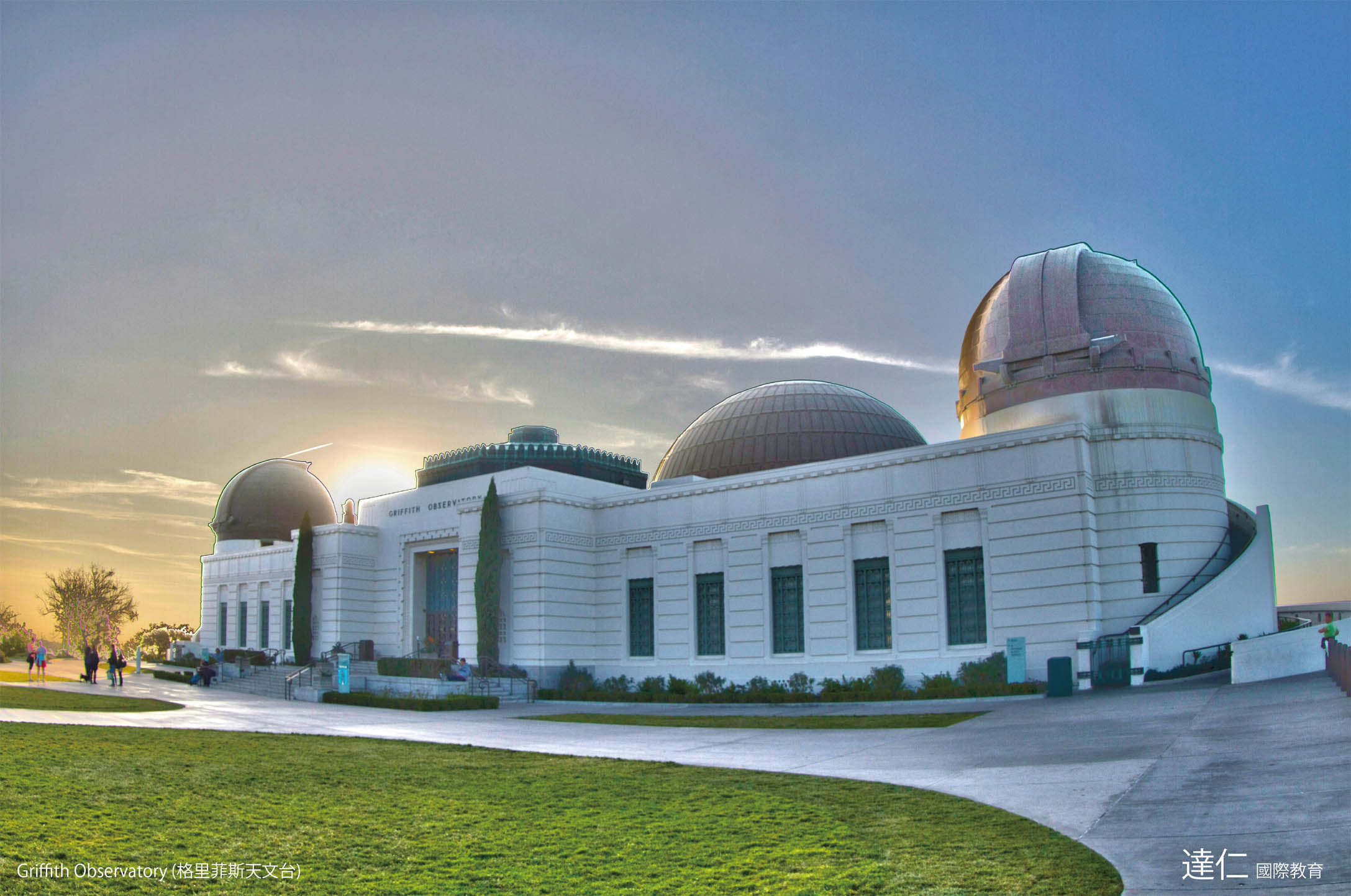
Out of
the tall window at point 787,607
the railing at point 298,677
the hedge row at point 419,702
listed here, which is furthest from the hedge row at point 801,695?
the railing at point 298,677

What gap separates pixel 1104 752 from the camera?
1427 cm

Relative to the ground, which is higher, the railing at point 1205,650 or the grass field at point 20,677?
the railing at point 1205,650

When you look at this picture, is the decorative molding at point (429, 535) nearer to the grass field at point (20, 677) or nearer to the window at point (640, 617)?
the window at point (640, 617)

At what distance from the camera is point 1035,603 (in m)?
29.5

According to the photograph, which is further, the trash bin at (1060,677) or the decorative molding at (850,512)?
the decorative molding at (850,512)

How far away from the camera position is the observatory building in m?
29.9

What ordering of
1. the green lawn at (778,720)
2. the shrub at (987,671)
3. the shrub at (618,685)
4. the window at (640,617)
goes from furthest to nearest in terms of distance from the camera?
the window at (640,617)
the shrub at (618,685)
the shrub at (987,671)
the green lawn at (778,720)

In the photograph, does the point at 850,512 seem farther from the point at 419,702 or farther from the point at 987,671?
the point at 419,702

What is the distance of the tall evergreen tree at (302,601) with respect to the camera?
151 ft

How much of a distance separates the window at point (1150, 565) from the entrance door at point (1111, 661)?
3.28 m

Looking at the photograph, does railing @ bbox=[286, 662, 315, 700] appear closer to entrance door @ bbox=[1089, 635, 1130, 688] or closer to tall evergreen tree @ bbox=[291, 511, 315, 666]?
tall evergreen tree @ bbox=[291, 511, 315, 666]

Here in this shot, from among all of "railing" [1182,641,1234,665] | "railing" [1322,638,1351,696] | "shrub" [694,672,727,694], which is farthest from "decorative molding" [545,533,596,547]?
"railing" [1322,638,1351,696]

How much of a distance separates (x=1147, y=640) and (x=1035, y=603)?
10.1 feet

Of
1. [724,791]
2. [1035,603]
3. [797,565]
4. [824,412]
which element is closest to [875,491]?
[797,565]
